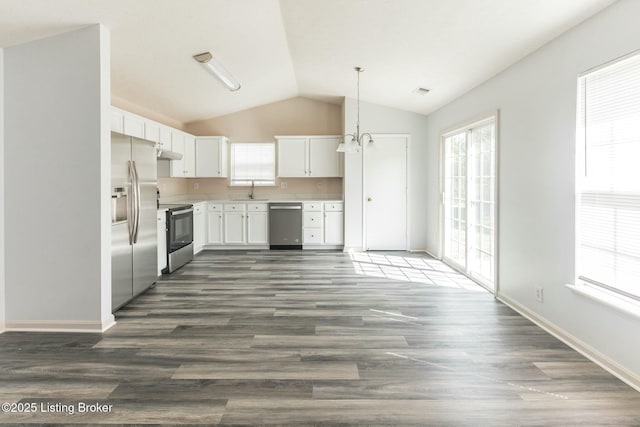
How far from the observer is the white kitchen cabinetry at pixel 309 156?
301 inches

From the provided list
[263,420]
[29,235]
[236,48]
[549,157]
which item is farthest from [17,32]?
[549,157]

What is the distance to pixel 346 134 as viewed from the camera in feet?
23.7

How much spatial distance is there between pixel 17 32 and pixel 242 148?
5.01m

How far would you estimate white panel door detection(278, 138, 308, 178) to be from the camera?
302 inches

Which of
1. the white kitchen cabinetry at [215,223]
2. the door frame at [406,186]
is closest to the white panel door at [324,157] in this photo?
the door frame at [406,186]

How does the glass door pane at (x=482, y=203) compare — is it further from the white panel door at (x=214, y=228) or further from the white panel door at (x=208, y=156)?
the white panel door at (x=208, y=156)

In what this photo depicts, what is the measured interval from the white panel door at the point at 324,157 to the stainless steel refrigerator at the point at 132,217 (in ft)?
11.5

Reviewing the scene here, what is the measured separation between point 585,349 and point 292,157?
5729 mm

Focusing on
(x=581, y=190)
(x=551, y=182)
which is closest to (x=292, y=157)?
(x=551, y=182)

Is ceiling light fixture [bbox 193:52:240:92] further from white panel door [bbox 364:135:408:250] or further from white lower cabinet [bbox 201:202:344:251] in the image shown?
white panel door [bbox 364:135:408:250]

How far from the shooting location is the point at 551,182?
3.36 m

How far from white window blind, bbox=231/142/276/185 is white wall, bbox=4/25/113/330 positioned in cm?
469

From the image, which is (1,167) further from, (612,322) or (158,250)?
(612,322)

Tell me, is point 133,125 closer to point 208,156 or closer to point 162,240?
point 162,240
